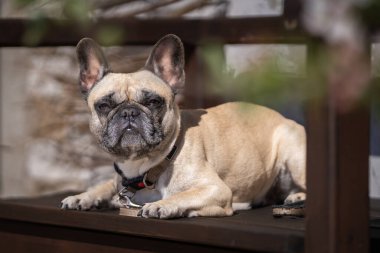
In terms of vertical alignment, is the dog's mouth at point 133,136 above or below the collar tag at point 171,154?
above

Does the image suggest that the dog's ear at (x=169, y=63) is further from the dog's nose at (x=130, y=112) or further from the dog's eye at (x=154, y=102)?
the dog's nose at (x=130, y=112)

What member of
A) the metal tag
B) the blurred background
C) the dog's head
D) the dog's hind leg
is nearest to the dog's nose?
the dog's head

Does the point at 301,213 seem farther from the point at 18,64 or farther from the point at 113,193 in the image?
the point at 18,64

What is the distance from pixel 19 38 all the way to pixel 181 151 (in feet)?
3.94

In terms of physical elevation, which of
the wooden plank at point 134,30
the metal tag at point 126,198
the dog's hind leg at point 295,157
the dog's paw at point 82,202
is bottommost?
the dog's paw at point 82,202

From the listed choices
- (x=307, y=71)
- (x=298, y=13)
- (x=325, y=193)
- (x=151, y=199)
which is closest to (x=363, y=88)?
(x=307, y=71)

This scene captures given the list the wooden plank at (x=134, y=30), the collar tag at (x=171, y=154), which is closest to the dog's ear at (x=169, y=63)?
the wooden plank at (x=134, y=30)

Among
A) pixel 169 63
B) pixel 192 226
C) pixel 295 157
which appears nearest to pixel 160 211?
pixel 192 226

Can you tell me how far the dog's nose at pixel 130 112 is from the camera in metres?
3.19

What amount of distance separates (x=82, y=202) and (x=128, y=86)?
1.97 feet

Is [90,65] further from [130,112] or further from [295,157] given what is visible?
[295,157]

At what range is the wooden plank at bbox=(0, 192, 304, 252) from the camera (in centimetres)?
266

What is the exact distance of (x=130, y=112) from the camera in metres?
3.20

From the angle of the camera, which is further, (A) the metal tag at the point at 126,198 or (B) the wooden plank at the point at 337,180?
(A) the metal tag at the point at 126,198
